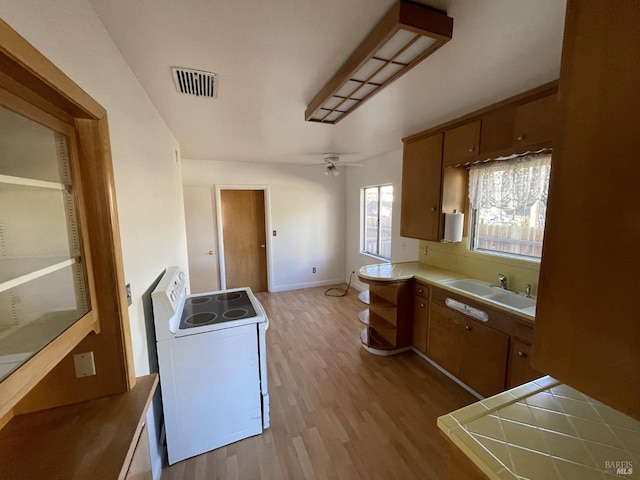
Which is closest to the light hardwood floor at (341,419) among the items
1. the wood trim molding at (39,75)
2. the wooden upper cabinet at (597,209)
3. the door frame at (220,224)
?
the wooden upper cabinet at (597,209)

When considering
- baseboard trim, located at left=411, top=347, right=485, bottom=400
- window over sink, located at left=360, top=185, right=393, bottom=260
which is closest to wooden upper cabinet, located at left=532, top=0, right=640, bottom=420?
baseboard trim, located at left=411, top=347, right=485, bottom=400

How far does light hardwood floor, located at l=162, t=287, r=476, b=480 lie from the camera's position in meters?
1.62

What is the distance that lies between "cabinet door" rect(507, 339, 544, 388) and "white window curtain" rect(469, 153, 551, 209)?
3.71 feet

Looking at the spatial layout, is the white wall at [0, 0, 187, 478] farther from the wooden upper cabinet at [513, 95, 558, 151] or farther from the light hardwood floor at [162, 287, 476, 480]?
the wooden upper cabinet at [513, 95, 558, 151]

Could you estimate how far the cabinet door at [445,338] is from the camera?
2256 millimetres

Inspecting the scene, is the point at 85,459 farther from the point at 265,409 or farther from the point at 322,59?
the point at 322,59

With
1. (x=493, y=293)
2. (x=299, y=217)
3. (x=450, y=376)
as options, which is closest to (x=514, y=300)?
(x=493, y=293)

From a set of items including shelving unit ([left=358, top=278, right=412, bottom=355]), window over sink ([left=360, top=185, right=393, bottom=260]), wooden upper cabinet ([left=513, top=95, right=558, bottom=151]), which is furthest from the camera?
window over sink ([left=360, top=185, right=393, bottom=260])

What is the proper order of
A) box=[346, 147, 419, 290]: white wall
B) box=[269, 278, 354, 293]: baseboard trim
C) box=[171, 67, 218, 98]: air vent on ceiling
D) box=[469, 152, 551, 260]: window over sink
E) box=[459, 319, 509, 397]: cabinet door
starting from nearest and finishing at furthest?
box=[171, 67, 218, 98]: air vent on ceiling → box=[459, 319, 509, 397]: cabinet door → box=[469, 152, 551, 260]: window over sink → box=[346, 147, 419, 290]: white wall → box=[269, 278, 354, 293]: baseboard trim

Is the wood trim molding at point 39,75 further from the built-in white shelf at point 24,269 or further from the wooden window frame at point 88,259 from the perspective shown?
the built-in white shelf at point 24,269

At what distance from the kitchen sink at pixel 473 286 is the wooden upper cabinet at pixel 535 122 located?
123cm

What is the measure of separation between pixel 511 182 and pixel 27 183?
9.58 feet

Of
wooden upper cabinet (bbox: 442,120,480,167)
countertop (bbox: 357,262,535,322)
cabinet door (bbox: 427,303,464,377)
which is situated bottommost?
cabinet door (bbox: 427,303,464,377)

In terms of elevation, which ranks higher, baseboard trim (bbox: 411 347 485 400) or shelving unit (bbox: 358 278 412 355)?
shelving unit (bbox: 358 278 412 355)
